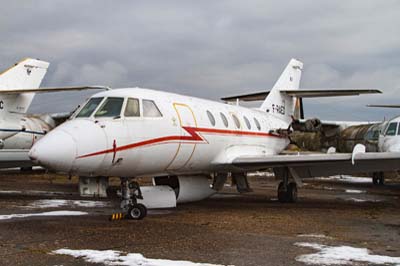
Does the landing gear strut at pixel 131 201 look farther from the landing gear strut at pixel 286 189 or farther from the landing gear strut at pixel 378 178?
the landing gear strut at pixel 378 178

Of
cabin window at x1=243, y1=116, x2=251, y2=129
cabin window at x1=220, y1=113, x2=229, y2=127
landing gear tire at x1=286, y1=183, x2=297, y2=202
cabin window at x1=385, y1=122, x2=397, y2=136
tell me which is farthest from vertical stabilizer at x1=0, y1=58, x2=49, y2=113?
Result: cabin window at x1=385, y1=122, x2=397, y2=136

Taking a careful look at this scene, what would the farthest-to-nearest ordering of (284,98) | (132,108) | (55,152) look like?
(284,98) → (132,108) → (55,152)

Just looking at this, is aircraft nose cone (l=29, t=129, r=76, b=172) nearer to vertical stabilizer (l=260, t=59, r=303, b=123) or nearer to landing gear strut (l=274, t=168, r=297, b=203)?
landing gear strut (l=274, t=168, r=297, b=203)

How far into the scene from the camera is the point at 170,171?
37.2ft

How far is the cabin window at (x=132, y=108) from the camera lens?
32.8ft

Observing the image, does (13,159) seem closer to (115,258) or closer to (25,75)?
(25,75)

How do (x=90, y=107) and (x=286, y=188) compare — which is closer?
(x=90, y=107)

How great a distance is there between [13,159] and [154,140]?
6205 mm

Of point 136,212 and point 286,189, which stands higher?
point 286,189

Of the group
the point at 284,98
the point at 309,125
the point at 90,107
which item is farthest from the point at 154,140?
the point at 284,98

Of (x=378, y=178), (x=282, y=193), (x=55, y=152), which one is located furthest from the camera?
(x=378, y=178)

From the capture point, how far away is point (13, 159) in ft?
47.4

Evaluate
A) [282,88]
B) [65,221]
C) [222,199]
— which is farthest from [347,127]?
[65,221]

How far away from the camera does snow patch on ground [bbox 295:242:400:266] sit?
623cm
